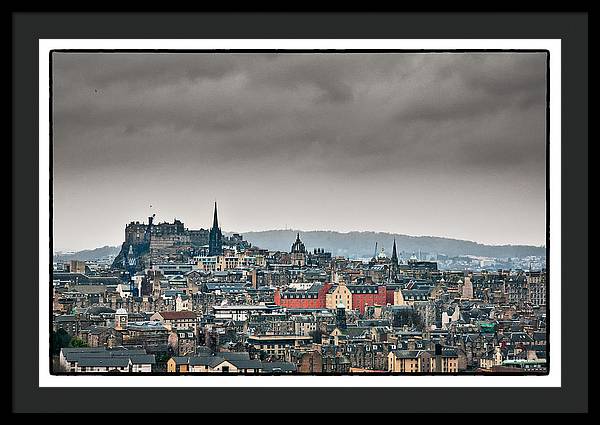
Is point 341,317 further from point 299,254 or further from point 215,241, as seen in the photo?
point 215,241

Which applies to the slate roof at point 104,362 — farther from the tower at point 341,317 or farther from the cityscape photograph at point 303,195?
the tower at point 341,317

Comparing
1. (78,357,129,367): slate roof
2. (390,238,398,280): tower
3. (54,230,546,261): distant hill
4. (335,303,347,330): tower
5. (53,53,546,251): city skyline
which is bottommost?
(78,357,129,367): slate roof

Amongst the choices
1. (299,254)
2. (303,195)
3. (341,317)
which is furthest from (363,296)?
(303,195)

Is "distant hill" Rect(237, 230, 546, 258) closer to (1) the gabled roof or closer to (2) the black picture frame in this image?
(1) the gabled roof

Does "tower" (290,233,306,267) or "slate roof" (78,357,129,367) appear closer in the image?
"slate roof" (78,357,129,367)

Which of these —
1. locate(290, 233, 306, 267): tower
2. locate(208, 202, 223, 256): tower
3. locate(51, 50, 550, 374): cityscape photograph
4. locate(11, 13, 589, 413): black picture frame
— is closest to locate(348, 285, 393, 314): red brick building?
locate(51, 50, 550, 374): cityscape photograph
